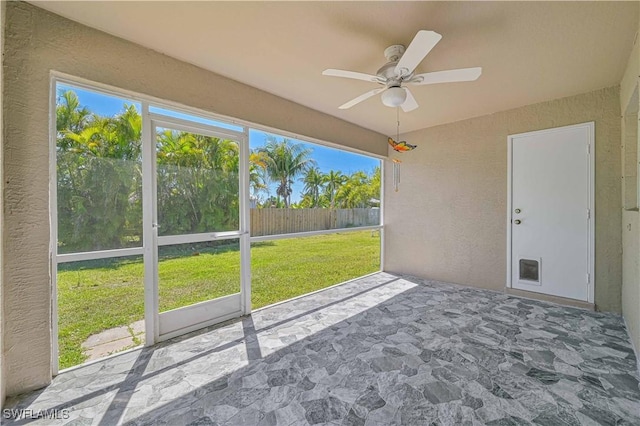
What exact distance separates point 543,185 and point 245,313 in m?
3.94

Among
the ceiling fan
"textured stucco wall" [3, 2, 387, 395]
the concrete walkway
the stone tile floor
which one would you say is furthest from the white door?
"textured stucco wall" [3, 2, 387, 395]

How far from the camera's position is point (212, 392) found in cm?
182

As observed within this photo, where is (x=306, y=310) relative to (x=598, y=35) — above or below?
below

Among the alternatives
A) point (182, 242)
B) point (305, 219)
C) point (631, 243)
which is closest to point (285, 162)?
point (305, 219)

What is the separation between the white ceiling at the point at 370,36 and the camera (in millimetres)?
1811

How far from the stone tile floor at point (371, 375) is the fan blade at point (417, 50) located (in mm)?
2156

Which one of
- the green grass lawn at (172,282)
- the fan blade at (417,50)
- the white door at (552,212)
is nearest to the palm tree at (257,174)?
the green grass lawn at (172,282)

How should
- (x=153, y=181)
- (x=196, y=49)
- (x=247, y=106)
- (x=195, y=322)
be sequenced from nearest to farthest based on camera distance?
(x=196, y=49)
(x=153, y=181)
(x=195, y=322)
(x=247, y=106)

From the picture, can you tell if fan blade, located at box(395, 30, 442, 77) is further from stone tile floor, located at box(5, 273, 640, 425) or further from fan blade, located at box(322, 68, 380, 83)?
stone tile floor, located at box(5, 273, 640, 425)

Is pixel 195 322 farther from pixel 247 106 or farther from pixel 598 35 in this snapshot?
pixel 598 35

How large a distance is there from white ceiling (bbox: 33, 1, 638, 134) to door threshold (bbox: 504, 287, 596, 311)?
2436 millimetres

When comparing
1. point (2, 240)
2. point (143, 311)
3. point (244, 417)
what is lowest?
point (244, 417)

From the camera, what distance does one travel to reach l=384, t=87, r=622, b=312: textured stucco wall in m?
3.05

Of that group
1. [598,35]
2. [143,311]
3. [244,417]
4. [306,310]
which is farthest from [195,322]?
[598,35]
